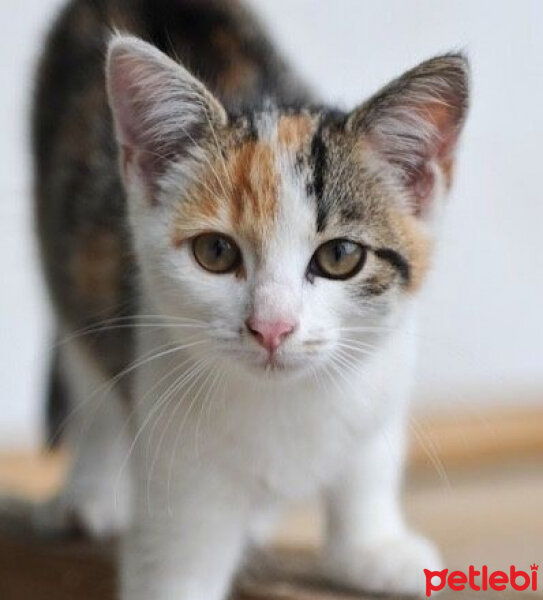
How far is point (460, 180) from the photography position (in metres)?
1.96

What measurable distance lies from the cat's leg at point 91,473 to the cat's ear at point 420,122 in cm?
53

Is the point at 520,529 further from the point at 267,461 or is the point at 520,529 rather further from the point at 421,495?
the point at 267,461

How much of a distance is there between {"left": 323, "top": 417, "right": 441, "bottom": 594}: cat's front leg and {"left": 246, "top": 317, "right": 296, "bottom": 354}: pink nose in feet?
0.84

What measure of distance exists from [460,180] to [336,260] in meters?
1.04

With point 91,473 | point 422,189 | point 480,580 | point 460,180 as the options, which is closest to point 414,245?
point 422,189

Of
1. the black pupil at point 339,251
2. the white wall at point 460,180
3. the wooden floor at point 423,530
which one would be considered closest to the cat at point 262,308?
the black pupil at point 339,251

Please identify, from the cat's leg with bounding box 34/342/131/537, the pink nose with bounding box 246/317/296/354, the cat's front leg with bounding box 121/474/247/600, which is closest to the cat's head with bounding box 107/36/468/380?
the pink nose with bounding box 246/317/296/354

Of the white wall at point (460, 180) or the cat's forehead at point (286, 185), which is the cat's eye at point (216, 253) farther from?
the white wall at point (460, 180)

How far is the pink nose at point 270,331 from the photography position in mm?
924

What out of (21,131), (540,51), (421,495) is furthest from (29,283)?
(540,51)

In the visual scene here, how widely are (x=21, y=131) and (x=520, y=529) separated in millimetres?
905

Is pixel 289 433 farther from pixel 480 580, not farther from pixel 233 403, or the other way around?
pixel 480 580

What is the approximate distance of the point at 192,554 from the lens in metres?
1.08

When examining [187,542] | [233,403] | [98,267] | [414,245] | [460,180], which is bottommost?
[187,542]
